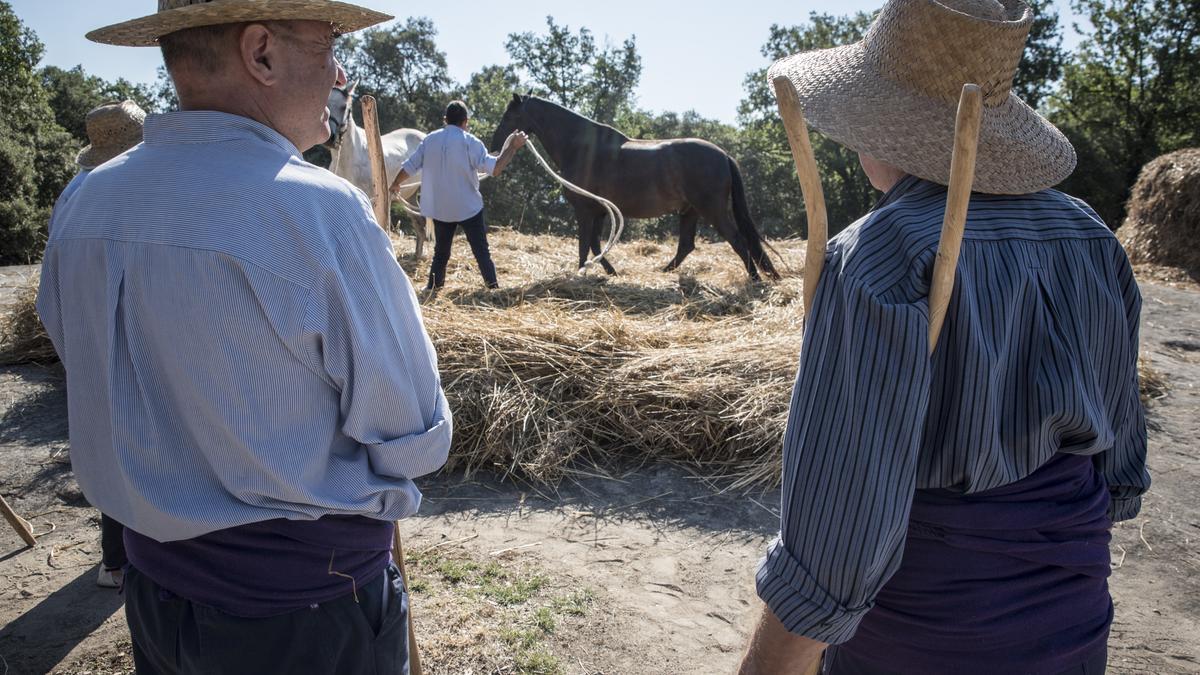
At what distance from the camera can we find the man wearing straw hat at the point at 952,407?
37.5 inches

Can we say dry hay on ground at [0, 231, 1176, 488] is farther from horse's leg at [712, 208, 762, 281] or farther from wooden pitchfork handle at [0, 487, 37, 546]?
horse's leg at [712, 208, 762, 281]

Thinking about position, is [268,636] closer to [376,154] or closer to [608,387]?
[376,154]

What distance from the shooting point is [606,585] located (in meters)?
3.12

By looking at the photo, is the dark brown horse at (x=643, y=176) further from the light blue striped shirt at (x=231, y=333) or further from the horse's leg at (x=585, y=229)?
the light blue striped shirt at (x=231, y=333)

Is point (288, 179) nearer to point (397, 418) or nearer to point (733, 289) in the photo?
point (397, 418)

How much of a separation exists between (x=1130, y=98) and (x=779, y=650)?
987 inches

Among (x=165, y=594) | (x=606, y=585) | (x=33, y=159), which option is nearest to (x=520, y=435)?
(x=606, y=585)

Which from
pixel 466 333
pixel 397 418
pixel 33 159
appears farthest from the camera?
pixel 33 159

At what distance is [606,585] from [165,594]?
6.89 feet

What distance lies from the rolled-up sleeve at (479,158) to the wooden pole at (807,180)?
257 inches

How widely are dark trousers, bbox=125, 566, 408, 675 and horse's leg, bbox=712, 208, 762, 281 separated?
25.6 feet

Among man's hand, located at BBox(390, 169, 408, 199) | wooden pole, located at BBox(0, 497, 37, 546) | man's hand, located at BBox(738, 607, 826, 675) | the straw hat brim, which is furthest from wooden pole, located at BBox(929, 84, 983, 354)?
man's hand, located at BBox(390, 169, 408, 199)

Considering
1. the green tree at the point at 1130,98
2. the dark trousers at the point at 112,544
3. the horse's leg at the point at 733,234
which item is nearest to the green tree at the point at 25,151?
the horse's leg at the point at 733,234

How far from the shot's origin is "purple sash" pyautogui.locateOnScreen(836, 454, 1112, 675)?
104cm
